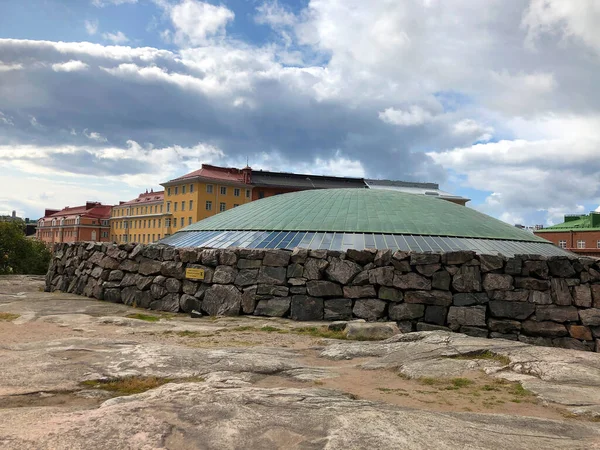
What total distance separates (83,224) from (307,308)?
84.2m

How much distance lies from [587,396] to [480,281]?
596cm

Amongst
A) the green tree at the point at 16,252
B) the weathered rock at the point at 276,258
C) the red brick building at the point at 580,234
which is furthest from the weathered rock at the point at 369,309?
the red brick building at the point at 580,234

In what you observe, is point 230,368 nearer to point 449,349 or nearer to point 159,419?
point 159,419

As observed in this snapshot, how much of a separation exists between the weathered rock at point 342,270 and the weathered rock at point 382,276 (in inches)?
13.3

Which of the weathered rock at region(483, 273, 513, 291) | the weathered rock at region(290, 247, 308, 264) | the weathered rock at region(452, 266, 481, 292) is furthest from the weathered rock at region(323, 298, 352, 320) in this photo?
the weathered rock at region(483, 273, 513, 291)

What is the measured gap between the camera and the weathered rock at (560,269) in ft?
37.3

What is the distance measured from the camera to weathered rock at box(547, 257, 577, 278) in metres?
11.4

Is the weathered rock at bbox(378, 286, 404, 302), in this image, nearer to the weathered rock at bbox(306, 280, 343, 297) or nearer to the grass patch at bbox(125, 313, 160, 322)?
the weathered rock at bbox(306, 280, 343, 297)

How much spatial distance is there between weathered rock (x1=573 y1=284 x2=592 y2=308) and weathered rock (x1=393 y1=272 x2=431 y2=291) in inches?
137

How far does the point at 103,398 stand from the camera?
15.6 ft

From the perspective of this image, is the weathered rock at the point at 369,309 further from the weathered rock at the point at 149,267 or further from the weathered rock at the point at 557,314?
the weathered rock at the point at 149,267

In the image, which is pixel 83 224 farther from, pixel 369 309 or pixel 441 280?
pixel 441 280

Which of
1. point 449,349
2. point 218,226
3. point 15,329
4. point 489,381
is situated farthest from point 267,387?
point 218,226

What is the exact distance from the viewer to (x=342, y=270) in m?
11.5
